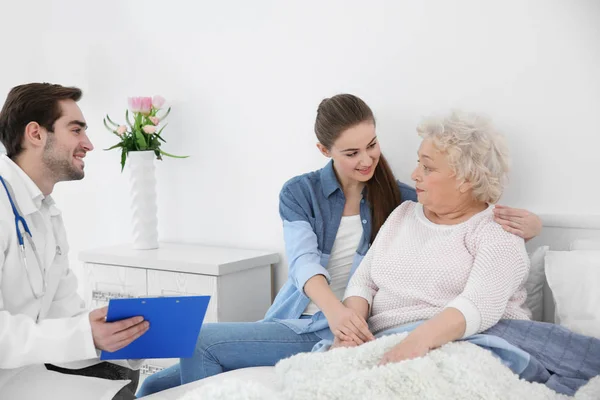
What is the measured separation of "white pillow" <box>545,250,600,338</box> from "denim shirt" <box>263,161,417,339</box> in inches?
20.1

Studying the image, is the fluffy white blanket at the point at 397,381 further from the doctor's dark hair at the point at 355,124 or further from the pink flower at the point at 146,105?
the pink flower at the point at 146,105

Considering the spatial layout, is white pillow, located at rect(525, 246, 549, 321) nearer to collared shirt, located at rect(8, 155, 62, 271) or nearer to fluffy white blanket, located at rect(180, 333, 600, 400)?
fluffy white blanket, located at rect(180, 333, 600, 400)

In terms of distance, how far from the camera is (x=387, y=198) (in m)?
2.38

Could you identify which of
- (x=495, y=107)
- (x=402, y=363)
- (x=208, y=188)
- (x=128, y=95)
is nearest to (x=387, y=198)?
(x=495, y=107)

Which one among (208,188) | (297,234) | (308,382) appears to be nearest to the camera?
(308,382)

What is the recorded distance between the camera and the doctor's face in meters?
2.13

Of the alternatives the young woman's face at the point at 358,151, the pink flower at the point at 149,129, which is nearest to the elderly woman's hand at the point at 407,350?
the young woman's face at the point at 358,151

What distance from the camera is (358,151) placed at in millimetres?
2305

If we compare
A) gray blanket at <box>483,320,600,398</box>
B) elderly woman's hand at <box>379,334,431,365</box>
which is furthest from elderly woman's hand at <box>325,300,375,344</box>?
gray blanket at <box>483,320,600,398</box>

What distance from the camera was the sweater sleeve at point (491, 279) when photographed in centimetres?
186

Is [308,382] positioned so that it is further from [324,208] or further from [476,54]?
[476,54]

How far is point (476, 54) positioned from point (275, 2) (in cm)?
86

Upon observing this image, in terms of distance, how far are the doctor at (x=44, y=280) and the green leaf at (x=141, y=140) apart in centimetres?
84

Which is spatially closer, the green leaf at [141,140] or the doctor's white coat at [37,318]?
the doctor's white coat at [37,318]
